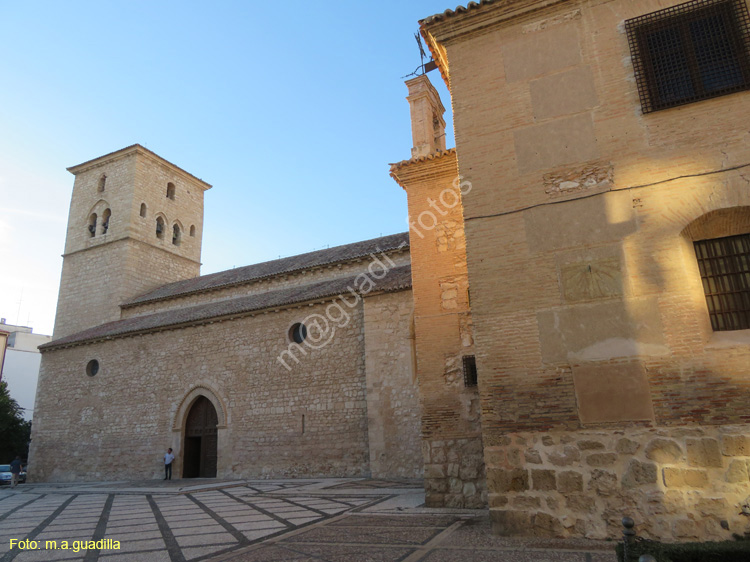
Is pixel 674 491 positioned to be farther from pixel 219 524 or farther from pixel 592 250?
pixel 219 524

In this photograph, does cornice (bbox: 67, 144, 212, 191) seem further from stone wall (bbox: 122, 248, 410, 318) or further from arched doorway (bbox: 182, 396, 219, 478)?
arched doorway (bbox: 182, 396, 219, 478)

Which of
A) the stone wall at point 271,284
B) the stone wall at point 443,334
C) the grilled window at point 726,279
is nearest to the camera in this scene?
the grilled window at point 726,279

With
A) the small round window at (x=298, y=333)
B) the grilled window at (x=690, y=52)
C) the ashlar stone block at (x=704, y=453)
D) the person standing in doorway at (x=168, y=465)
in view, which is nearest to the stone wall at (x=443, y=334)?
the grilled window at (x=690, y=52)

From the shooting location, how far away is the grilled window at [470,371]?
289 inches

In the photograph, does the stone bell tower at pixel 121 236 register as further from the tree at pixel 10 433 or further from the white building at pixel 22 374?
the white building at pixel 22 374

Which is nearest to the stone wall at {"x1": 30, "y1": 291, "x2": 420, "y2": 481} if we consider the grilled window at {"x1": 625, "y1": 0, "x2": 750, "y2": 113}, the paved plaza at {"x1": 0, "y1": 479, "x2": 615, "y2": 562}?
the paved plaza at {"x1": 0, "y1": 479, "x2": 615, "y2": 562}

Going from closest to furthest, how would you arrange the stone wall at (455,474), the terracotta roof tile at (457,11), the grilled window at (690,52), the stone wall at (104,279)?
the grilled window at (690,52) → the terracotta roof tile at (457,11) → the stone wall at (455,474) → the stone wall at (104,279)

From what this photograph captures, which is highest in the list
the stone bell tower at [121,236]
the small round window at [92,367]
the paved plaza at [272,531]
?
the stone bell tower at [121,236]

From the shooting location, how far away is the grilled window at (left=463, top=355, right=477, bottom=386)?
734 cm

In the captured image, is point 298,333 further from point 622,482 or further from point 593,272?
point 622,482

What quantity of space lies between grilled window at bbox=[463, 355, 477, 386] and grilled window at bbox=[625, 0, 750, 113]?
3.97 m

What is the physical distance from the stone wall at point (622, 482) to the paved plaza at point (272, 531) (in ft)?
0.76

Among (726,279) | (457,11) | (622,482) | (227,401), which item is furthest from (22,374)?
(726,279)

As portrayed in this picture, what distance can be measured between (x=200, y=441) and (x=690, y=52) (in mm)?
14844
